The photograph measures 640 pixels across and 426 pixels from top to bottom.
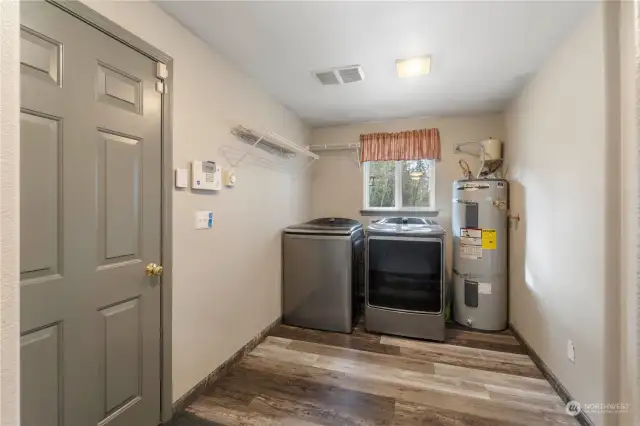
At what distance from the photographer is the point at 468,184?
297 cm

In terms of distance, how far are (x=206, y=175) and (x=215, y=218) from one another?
0.32 m

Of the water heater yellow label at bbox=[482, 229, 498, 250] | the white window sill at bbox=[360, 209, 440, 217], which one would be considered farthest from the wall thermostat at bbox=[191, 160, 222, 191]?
the water heater yellow label at bbox=[482, 229, 498, 250]

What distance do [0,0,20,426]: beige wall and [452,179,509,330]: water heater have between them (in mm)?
3228

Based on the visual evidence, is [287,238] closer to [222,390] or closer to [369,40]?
[222,390]

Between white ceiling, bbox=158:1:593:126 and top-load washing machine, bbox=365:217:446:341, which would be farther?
top-load washing machine, bbox=365:217:446:341

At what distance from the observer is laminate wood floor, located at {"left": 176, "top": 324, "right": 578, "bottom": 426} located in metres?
1.72

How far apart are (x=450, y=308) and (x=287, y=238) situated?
6.72 feet

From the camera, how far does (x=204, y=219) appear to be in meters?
1.91

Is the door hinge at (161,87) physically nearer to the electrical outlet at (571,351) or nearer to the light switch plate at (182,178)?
the light switch plate at (182,178)

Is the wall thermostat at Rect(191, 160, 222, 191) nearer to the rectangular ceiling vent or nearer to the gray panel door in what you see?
the gray panel door

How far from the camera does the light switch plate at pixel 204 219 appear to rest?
1871mm

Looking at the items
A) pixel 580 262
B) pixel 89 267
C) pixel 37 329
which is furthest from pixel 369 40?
pixel 37 329

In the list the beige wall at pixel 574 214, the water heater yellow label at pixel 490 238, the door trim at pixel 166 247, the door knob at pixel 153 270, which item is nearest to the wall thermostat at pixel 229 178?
the door trim at pixel 166 247

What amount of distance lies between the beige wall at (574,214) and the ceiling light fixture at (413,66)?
0.85 metres
